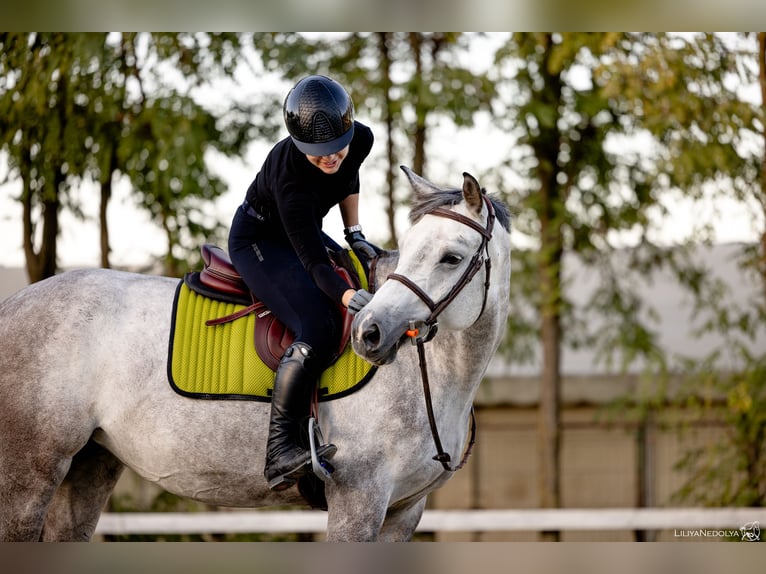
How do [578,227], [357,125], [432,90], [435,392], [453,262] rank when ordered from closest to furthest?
[453,262] → [435,392] → [357,125] → [432,90] → [578,227]

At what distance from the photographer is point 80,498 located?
3.80m

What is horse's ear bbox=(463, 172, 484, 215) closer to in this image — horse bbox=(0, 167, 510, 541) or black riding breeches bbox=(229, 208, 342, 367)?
horse bbox=(0, 167, 510, 541)

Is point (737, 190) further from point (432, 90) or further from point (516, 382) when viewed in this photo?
point (516, 382)

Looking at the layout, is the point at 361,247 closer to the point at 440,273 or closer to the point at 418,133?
the point at 440,273

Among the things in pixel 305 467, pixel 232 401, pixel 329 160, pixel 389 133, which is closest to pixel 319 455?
pixel 305 467

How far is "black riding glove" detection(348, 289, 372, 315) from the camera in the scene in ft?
10.1

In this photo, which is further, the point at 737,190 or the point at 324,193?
the point at 737,190

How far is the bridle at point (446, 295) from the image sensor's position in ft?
9.79

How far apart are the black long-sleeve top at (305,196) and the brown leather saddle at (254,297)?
189mm

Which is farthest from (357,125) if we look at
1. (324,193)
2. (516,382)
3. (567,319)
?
(516,382)

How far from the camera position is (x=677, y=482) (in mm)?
9406

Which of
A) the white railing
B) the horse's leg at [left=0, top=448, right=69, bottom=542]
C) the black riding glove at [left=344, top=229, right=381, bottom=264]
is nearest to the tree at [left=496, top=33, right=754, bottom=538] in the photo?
the white railing

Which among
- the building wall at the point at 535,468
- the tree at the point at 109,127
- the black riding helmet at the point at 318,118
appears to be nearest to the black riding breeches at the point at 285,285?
the black riding helmet at the point at 318,118
